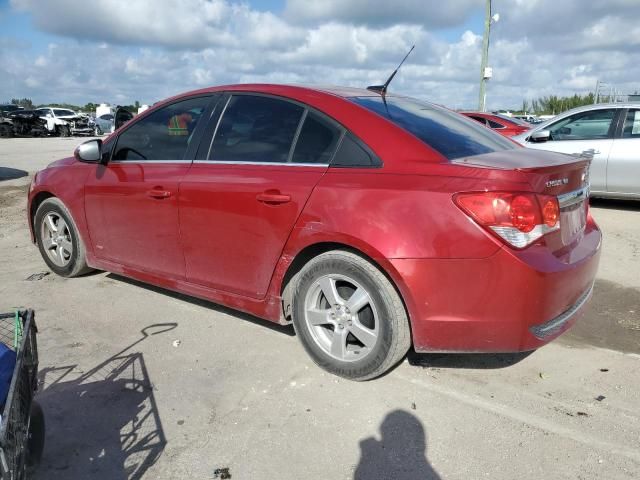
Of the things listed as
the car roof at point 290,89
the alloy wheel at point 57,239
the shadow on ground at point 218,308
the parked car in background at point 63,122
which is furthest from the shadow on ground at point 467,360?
the parked car in background at point 63,122

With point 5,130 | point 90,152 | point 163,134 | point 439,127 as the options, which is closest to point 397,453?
point 439,127

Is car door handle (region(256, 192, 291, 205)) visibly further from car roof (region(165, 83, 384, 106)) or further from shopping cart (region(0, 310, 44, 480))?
shopping cart (region(0, 310, 44, 480))

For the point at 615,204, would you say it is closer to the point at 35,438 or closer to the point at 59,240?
the point at 59,240

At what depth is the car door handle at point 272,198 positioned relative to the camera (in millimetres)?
3130

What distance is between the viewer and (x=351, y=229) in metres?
2.87

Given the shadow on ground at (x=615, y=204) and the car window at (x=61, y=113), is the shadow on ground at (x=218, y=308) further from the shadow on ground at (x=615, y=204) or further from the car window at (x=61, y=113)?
the car window at (x=61, y=113)

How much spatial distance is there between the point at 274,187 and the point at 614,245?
4.60 meters

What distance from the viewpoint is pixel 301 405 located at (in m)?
2.90

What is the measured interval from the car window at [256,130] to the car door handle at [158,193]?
0.41 m

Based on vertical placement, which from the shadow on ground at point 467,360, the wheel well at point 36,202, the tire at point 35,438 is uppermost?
the wheel well at point 36,202

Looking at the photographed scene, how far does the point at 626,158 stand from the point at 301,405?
671cm

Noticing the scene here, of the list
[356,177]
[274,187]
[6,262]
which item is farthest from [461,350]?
[6,262]

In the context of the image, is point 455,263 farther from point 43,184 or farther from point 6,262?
point 6,262

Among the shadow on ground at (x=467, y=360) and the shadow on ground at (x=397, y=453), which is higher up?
the shadow on ground at (x=397, y=453)
